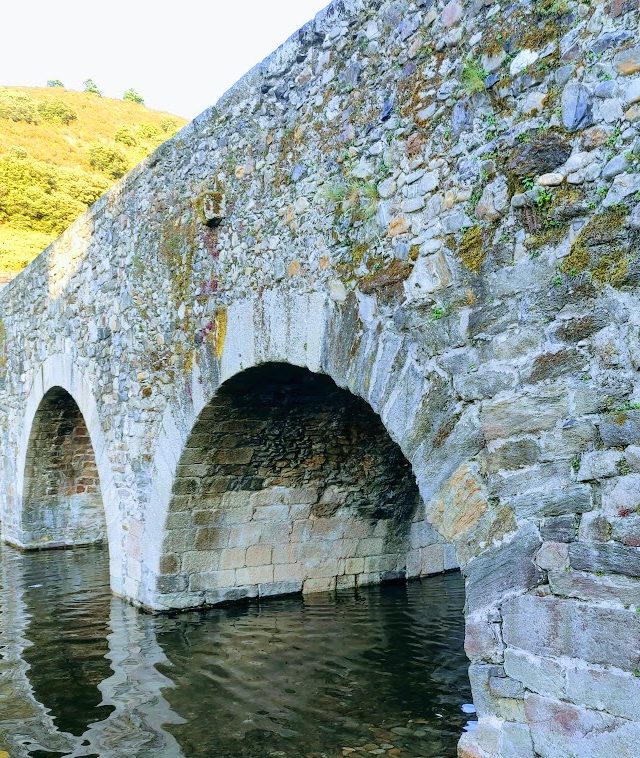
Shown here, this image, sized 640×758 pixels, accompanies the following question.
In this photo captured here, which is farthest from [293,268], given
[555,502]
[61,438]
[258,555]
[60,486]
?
[60,486]

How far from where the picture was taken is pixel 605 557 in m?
2.63

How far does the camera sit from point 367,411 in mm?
6461

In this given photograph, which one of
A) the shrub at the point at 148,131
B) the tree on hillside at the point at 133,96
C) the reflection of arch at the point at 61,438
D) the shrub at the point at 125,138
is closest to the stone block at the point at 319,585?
the reflection of arch at the point at 61,438

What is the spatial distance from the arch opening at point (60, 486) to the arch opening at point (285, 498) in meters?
4.27

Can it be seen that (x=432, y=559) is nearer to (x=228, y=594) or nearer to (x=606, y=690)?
(x=228, y=594)

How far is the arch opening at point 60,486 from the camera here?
10.3 metres

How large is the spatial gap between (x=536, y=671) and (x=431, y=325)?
1.46 meters

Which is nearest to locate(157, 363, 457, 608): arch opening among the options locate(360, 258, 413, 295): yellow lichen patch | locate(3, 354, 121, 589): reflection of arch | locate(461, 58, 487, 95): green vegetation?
locate(3, 354, 121, 589): reflection of arch

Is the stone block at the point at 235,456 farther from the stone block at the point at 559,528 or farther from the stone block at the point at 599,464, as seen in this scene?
the stone block at the point at 599,464

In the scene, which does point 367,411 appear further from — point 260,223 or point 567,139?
point 567,139

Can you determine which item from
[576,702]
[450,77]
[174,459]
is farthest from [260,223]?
[576,702]

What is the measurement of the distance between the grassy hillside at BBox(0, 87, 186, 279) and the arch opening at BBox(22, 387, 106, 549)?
19.6ft

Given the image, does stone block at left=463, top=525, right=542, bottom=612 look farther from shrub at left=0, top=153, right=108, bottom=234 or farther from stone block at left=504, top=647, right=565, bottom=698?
shrub at left=0, top=153, right=108, bottom=234

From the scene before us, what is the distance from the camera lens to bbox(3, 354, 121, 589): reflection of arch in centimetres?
733
